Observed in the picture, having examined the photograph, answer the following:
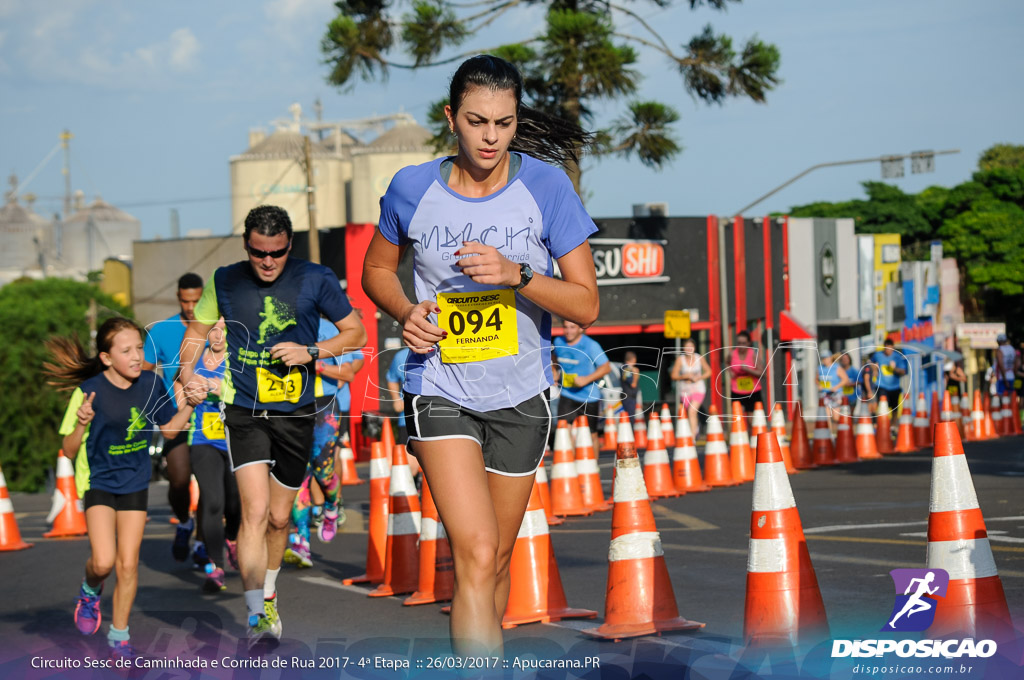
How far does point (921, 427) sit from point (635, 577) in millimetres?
14497

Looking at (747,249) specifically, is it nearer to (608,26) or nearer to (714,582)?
(608,26)

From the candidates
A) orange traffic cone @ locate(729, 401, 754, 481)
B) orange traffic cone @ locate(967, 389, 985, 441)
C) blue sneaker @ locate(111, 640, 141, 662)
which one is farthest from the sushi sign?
blue sneaker @ locate(111, 640, 141, 662)

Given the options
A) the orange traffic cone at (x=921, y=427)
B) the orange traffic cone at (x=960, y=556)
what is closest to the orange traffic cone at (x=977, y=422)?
the orange traffic cone at (x=921, y=427)

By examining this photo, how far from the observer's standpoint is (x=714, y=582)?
7.34 m

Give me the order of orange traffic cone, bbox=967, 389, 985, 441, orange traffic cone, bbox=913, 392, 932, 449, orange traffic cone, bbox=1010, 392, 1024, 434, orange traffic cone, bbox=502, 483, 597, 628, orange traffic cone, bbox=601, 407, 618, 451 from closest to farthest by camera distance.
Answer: orange traffic cone, bbox=502, 483, 597, 628 < orange traffic cone, bbox=913, 392, 932, 449 < orange traffic cone, bbox=601, 407, 618, 451 < orange traffic cone, bbox=967, 389, 985, 441 < orange traffic cone, bbox=1010, 392, 1024, 434

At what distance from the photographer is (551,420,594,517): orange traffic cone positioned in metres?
11.7

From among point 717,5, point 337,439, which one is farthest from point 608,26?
point 337,439

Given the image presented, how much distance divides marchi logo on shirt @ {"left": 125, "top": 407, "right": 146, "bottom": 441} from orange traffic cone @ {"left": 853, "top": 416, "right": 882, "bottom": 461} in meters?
11.9

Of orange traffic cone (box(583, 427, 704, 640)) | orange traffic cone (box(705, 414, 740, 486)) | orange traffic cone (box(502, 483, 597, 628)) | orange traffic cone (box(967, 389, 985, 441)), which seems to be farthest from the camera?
orange traffic cone (box(967, 389, 985, 441))

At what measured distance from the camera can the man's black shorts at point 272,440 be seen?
6.29 m

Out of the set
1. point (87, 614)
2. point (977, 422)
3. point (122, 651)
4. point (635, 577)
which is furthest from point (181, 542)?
point (977, 422)

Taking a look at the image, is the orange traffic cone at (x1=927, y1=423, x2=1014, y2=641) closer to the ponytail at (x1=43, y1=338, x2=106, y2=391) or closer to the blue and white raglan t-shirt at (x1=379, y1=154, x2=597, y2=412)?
the blue and white raglan t-shirt at (x1=379, y1=154, x2=597, y2=412)

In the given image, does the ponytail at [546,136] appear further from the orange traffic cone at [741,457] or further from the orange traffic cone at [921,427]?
the orange traffic cone at [921,427]

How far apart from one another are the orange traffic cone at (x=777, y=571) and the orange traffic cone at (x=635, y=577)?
806mm
